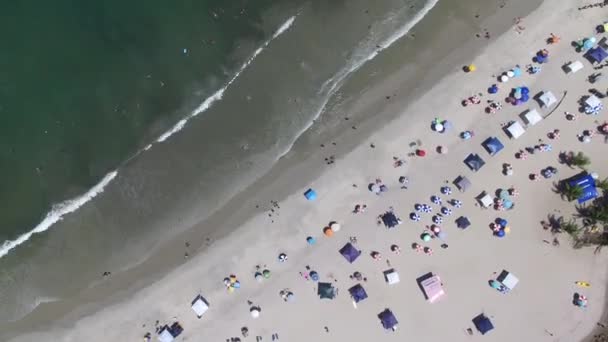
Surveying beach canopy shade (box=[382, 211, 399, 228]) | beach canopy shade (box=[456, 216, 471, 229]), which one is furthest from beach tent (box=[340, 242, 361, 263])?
beach canopy shade (box=[456, 216, 471, 229])

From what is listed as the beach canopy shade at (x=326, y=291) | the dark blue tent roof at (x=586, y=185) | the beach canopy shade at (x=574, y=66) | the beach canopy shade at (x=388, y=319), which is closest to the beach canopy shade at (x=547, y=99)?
the beach canopy shade at (x=574, y=66)

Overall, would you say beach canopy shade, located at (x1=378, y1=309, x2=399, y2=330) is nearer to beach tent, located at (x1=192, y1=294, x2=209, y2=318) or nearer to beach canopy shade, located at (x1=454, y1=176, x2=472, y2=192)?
beach canopy shade, located at (x1=454, y1=176, x2=472, y2=192)

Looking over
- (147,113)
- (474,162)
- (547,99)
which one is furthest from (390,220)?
(147,113)

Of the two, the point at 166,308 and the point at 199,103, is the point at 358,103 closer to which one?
the point at 199,103

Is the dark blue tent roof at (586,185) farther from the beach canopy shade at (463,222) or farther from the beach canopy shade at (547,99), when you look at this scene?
the beach canopy shade at (463,222)

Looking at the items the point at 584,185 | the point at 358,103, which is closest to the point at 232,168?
the point at 358,103

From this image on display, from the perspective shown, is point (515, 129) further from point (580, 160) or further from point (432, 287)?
point (432, 287)
